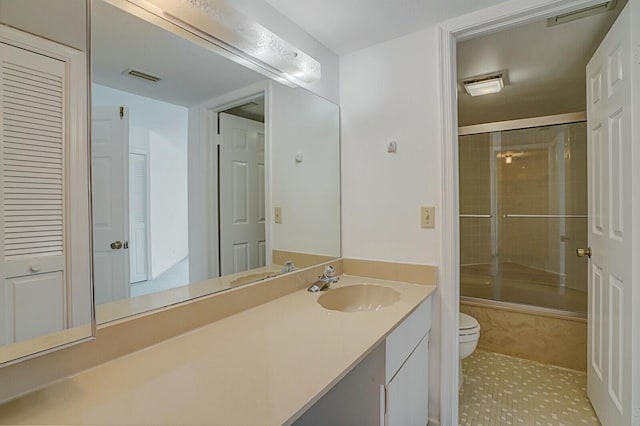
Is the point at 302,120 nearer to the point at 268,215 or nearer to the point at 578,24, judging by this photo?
the point at 268,215

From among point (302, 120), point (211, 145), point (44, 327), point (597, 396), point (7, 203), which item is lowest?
point (597, 396)

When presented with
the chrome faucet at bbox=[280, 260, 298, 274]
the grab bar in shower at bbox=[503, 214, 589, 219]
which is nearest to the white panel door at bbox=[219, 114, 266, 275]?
the chrome faucet at bbox=[280, 260, 298, 274]

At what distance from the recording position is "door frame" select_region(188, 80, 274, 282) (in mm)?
1174

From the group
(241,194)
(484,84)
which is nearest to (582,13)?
(484,84)

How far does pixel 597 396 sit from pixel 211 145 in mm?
2308

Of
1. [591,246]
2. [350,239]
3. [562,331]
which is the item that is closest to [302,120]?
[350,239]

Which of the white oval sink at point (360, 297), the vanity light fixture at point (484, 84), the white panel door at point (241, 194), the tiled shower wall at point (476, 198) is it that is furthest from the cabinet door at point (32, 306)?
the tiled shower wall at point (476, 198)

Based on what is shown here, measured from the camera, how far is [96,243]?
858mm

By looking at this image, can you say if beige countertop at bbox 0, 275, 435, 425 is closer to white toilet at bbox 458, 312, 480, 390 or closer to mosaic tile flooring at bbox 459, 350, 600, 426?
white toilet at bbox 458, 312, 480, 390

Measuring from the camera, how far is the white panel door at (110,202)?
0.86 m

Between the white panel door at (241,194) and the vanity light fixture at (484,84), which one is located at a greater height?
the vanity light fixture at (484,84)

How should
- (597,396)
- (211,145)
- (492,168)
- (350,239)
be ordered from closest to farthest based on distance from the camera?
1. (211,145)
2. (597,396)
3. (350,239)
4. (492,168)

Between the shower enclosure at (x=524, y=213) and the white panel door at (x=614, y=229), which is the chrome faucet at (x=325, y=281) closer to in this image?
the white panel door at (x=614, y=229)

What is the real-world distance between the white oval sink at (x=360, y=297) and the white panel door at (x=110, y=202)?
0.91 m
